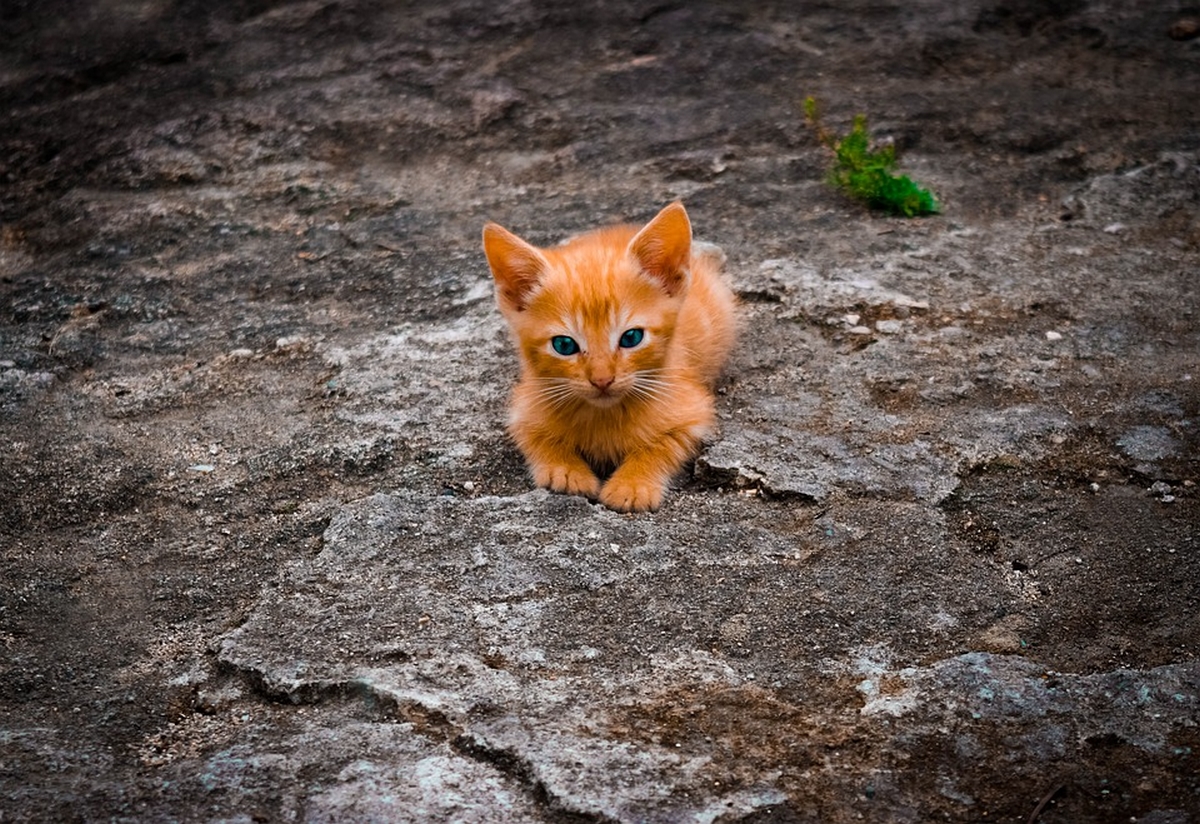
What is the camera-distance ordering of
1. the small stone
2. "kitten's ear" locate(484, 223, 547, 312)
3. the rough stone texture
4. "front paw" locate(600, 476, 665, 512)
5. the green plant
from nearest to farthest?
the rough stone texture, "front paw" locate(600, 476, 665, 512), "kitten's ear" locate(484, 223, 547, 312), the green plant, the small stone

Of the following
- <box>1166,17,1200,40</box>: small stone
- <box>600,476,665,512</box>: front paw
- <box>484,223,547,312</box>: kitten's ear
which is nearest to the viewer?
<box>600,476,665,512</box>: front paw

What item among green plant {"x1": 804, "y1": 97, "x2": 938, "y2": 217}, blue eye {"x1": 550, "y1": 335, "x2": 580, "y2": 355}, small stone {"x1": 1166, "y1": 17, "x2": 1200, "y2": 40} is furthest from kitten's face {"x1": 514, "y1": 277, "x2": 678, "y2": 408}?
small stone {"x1": 1166, "y1": 17, "x2": 1200, "y2": 40}

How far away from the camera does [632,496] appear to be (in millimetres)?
3123

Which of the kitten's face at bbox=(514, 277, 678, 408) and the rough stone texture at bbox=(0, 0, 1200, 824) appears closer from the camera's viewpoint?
the rough stone texture at bbox=(0, 0, 1200, 824)

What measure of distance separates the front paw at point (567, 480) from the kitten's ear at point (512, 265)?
1.50 feet

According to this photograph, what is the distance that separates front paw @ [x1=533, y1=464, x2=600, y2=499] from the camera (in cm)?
319

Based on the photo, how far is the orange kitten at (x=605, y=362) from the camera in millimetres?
3160

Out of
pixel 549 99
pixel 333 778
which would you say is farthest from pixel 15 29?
pixel 333 778

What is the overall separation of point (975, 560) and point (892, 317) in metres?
1.26

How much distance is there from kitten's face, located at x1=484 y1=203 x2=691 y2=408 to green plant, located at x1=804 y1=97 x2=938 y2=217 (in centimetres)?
163

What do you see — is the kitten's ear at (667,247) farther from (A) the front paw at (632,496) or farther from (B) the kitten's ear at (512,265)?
(A) the front paw at (632,496)

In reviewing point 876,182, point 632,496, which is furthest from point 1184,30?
point 632,496

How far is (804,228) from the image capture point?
4555mm

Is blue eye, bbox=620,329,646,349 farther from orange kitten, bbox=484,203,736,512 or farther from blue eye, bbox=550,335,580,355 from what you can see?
blue eye, bbox=550,335,580,355
